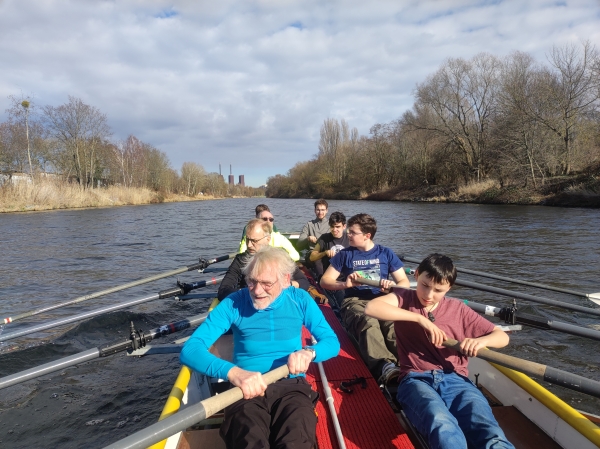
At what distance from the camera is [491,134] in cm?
3153

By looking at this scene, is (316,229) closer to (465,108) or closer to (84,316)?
(84,316)

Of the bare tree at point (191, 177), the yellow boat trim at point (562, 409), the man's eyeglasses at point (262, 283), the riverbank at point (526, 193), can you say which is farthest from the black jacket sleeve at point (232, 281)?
the bare tree at point (191, 177)

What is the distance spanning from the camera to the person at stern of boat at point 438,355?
7.25 feet

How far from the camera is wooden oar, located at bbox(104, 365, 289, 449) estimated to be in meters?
1.87

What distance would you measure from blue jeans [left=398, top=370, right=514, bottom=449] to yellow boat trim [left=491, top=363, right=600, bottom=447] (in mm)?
472

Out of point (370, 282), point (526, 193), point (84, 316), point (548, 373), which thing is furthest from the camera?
point (526, 193)

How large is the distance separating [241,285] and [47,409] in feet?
7.65

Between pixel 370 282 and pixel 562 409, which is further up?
pixel 370 282

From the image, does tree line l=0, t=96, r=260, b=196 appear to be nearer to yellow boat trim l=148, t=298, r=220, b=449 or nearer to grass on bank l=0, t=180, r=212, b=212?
grass on bank l=0, t=180, r=212, b=212

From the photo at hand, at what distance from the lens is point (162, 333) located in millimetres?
3773

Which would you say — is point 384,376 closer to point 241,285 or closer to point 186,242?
point 241,285

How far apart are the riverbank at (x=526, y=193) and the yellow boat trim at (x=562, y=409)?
2289 centimetres

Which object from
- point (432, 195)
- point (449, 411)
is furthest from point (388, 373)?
point (432, 195)

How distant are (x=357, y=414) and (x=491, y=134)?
3336 cm
